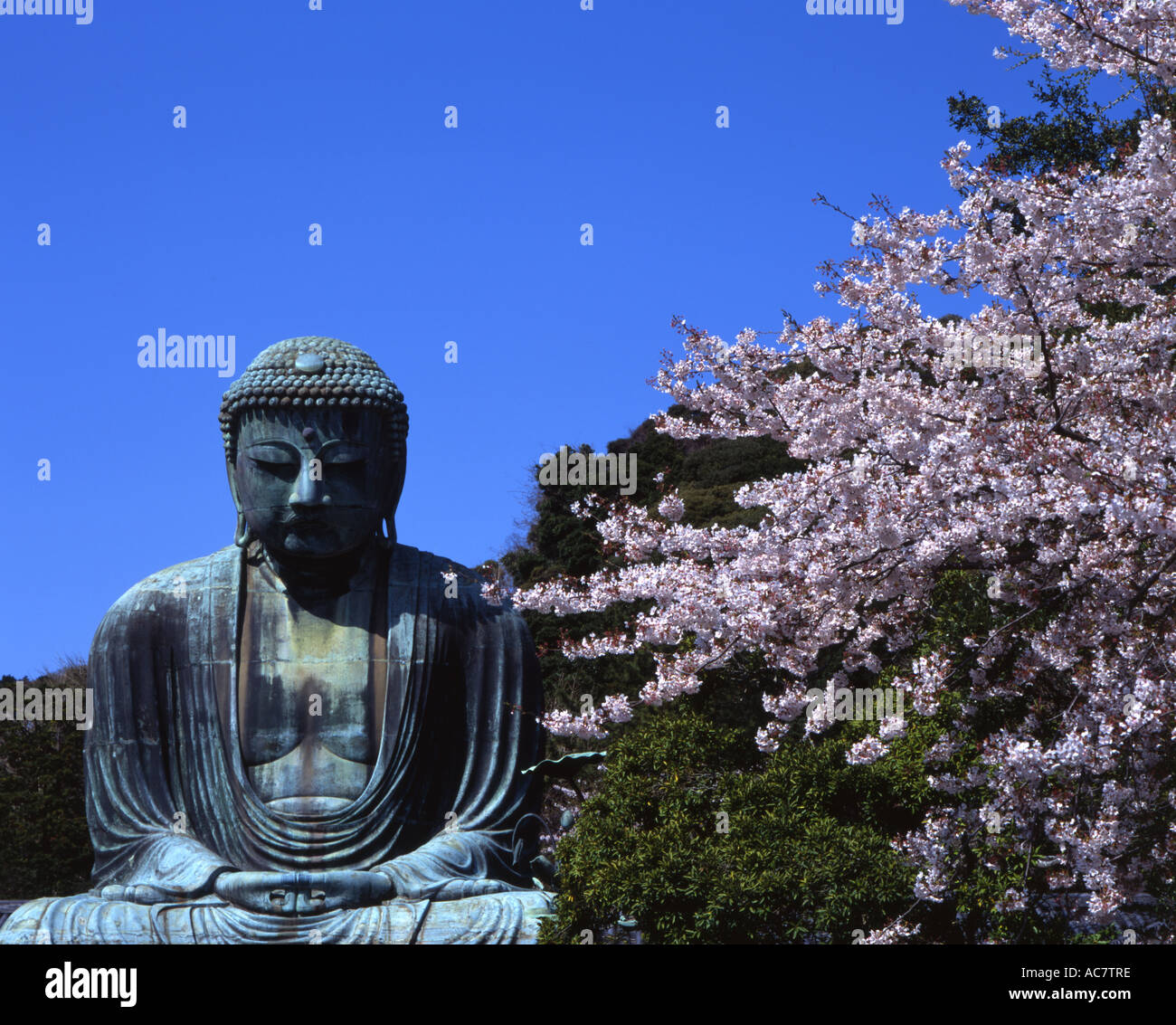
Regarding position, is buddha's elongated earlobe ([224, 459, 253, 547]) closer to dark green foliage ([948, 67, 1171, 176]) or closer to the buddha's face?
the buddha's face

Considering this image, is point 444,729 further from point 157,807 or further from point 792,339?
point 792,339

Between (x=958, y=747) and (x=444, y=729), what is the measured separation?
124 inches

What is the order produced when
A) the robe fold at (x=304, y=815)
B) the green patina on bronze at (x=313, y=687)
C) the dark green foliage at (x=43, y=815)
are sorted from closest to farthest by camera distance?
the robe fold at (x=304, y=815) → the green patina on bronze at (x=313, y=687) → the dark green foliage at (x=43, y=815)

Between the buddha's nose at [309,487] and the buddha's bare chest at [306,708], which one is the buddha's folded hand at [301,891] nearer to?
the buddha's bare chest at [306,708]

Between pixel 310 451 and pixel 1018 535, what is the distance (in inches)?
166

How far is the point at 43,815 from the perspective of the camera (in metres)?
20.1

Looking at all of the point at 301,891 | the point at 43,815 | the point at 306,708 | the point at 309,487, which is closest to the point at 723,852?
the point at 301,891

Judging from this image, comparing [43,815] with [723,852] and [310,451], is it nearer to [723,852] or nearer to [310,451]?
[310,451]

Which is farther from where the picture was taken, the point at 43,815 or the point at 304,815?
the point at 43,815

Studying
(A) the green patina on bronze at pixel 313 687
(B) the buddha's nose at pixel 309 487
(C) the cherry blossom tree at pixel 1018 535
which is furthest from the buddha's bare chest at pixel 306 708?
(C) the cherry blossom tree at pixel 1018 535

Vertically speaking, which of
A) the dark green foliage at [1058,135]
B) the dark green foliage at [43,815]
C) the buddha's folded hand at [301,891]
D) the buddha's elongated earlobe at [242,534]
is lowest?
the buddha's folded hand at [301,891]

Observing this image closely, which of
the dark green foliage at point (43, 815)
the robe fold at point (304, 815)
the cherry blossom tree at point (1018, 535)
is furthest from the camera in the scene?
the dark green foliage at point (43, 815)

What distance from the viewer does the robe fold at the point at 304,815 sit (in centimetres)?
911

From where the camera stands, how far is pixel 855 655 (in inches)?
431
